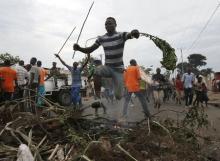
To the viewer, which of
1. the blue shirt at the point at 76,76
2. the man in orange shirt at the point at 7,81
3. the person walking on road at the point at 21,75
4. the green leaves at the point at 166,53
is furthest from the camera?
the blue shirt at the point at 76,76

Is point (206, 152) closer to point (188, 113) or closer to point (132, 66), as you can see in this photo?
point (188, 113)

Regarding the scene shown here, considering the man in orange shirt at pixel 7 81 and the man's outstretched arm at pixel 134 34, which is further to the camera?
the man in orange shirt at pixel 7 81

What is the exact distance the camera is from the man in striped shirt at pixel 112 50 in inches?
303

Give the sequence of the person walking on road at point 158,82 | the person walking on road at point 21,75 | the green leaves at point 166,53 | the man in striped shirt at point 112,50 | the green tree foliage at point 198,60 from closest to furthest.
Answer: the green leaves at point 166,53
the man in striped shirt at point 112,50
the person walking on road at point 21,75
the person walking on road at point 158,82
the green tree foliage at point 198,60

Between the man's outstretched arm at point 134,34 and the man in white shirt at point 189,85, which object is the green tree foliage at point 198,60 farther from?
the man's outstretched arm at point 134,34

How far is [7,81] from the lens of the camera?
11992 mm

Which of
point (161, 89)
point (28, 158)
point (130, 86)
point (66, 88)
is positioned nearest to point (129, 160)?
point (28, 158)

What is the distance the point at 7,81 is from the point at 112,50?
5.04m

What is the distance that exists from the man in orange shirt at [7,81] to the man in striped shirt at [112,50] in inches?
183

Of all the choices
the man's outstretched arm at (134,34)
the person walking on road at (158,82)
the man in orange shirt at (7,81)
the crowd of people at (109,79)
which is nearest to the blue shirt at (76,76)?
the crowd of people at (109,79)

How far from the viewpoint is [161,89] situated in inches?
721

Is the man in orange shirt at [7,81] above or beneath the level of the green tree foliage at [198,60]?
beneath

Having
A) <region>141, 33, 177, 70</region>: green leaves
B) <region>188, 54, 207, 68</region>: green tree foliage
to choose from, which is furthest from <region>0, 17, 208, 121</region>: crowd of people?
<region>188, 54, 207, 68</region>: green tree foliage

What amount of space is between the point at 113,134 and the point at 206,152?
122cm
